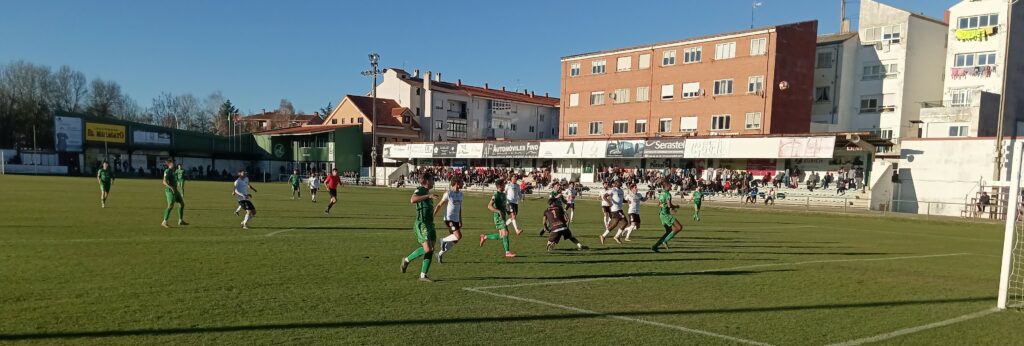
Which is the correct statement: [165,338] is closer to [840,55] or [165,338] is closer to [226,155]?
[840,55]

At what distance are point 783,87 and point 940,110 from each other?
1170cm

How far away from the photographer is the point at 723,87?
1982 inches

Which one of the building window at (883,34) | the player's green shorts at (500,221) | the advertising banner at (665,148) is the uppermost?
the building window at (883,34)

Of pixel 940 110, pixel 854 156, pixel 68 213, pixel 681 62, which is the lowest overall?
pixel 68 213

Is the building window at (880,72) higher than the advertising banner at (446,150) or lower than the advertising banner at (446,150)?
higher

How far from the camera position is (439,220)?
2153 centimetres

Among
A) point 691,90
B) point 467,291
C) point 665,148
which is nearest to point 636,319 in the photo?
point 467,291

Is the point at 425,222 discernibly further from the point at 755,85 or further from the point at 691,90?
the point at 691,90

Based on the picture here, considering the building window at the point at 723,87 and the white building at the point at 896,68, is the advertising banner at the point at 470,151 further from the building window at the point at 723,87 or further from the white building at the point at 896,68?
the white building at the point at 896,68

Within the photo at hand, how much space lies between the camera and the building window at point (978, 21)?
45.8 metres

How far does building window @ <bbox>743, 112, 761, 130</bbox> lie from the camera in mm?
48062

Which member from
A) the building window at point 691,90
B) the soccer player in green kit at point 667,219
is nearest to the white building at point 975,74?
the building window at point 691,90

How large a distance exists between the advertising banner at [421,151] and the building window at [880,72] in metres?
42.4

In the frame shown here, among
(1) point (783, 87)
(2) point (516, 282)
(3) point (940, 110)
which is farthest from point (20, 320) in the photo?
(3) point (940, 110)
